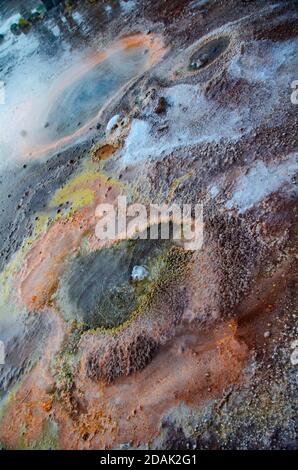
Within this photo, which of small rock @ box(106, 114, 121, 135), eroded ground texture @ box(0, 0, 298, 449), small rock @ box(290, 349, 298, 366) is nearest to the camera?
small rock @ box(290, 349, 298, 366)

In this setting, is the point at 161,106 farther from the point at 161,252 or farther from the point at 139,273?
the point at 139,273

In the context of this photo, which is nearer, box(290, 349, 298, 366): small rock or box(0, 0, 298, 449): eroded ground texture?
box(290, 349, 298, 366): small rock

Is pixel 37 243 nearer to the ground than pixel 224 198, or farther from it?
farther from it

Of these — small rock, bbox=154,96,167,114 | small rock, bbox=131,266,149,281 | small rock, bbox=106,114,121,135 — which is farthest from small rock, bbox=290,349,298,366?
small rock, bbox=106,114,121,135

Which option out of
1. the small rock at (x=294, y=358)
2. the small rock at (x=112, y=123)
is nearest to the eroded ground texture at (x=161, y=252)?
the small rock at (x=294, y=358)

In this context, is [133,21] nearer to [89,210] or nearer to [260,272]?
[89,210]

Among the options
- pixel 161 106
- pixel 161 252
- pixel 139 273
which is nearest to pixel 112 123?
pixel 161 106

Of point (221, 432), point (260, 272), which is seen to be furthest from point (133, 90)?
point (221, 432)

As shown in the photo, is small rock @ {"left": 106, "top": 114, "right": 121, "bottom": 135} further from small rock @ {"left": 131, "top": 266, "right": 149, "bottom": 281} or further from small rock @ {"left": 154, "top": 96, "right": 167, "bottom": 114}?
small rock @ {"left": 131, "top": 266, "right": 149, "bottom": 281}
